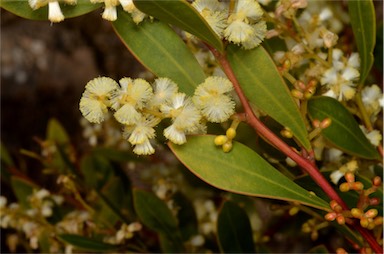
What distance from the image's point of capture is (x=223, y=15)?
2.54ft

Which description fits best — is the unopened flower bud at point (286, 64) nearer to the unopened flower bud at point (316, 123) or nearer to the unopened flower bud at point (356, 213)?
the unopened flower bud at point (316, 123)

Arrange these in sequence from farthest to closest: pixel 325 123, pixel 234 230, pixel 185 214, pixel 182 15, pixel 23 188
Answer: pixel 23 188
pixel 185 214
pixel 234 230
pixel 325 123
pixel 182 15

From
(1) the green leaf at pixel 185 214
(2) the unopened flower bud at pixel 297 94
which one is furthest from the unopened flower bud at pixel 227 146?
(1) the green leaf at pixel 185 214

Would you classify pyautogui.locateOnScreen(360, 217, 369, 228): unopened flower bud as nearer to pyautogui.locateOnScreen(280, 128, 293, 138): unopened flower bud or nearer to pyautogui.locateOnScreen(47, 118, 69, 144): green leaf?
pyautogui.locateOnScreen(280, 128, 293, 138): unopened flower bud

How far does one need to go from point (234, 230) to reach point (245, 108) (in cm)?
37

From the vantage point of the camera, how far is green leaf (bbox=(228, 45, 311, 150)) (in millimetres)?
828

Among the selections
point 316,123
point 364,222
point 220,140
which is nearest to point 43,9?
point 220,140

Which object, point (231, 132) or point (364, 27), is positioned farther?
point (364, 27)

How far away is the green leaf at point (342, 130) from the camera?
35.1 inches

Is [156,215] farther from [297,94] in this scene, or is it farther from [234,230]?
[297,94]

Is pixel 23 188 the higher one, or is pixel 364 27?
pixel 364 27

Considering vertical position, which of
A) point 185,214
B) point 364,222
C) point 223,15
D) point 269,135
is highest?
point 223,15

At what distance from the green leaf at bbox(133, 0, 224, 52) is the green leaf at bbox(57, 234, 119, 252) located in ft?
1.72

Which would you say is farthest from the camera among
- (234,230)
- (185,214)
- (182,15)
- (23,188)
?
(23,188)
